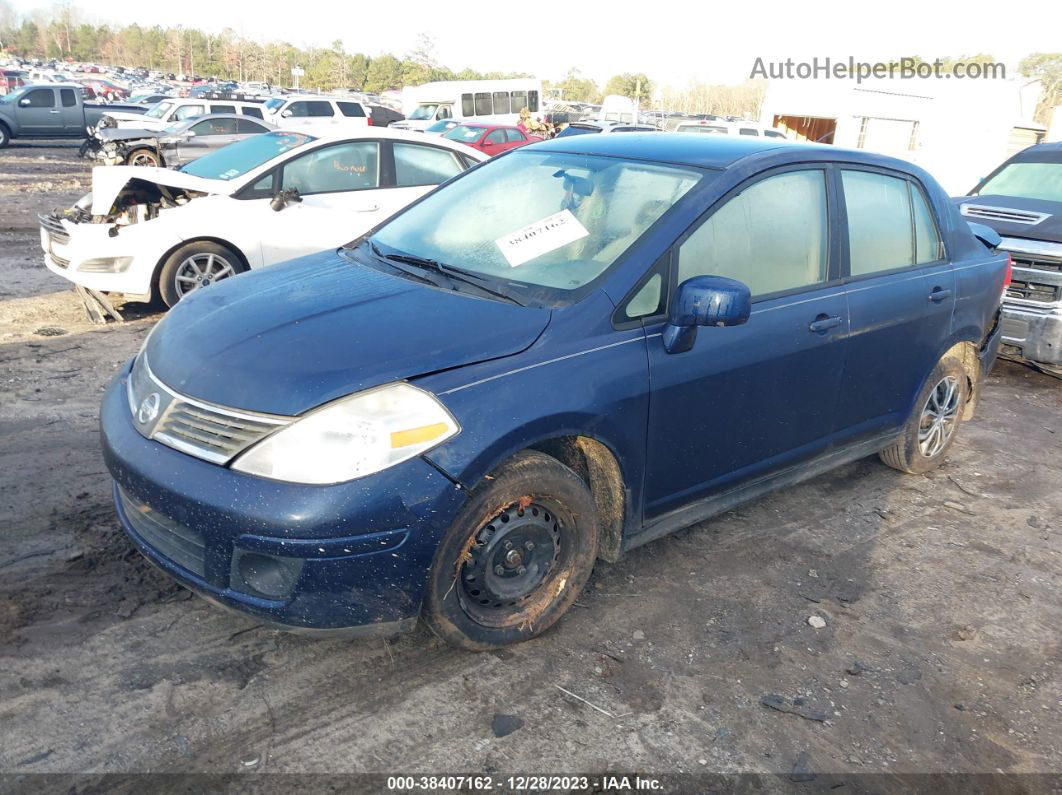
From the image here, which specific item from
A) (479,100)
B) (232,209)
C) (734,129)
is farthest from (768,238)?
(479,100)

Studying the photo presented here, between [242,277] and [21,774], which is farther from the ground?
[242,277]

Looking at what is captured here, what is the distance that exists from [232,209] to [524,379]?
4.99m

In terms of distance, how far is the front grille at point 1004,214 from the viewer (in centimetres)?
708

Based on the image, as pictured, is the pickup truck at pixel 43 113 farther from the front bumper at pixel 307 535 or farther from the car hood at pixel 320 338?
the front bumper at pixel 307 535

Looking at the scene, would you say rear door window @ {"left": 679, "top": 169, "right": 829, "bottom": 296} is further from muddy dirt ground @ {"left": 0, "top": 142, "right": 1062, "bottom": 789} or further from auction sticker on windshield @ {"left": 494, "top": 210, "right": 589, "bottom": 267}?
muddy dirt ground @ {"left": 0, "top": 142, "right": 1062, "bottom": 789}

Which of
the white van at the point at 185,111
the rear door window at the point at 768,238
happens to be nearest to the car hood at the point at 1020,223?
the rear door window at the point at 768,238

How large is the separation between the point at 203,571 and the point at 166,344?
904 mm

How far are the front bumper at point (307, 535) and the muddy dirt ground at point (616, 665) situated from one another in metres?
0.35

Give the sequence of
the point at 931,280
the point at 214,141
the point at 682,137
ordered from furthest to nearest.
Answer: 1. the point at 214,141
2. the point at 931,280
3. the point at 682,137

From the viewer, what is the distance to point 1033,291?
22.2ft

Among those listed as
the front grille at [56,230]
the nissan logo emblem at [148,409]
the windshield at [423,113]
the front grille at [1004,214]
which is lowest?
the nissan logo emblem at [148,409]

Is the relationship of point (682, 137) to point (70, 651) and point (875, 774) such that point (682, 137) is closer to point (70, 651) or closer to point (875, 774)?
point (875, 774)

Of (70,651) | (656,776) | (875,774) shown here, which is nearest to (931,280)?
(875,774)

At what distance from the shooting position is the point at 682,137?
4.01 m
